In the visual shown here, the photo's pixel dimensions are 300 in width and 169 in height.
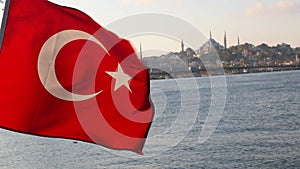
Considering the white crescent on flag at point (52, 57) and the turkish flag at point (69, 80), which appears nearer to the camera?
the turkish flag at point (69, 80)

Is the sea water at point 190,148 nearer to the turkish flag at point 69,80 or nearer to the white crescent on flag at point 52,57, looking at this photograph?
the turkish flag at point 69,80

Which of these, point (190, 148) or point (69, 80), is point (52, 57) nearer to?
point (69, 80)

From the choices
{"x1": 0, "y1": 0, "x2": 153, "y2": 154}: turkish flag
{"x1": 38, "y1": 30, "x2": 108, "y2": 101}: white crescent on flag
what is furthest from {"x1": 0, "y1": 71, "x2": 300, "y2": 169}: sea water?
{"x1": 38, "y1": 30, "x2": 108, "y2": 101}: white crescent on flag

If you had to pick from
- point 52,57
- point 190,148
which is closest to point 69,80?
point 52,57

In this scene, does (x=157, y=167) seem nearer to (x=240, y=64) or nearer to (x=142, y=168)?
(x=142, y=168)

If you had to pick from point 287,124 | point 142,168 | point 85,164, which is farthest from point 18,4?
point 287,124

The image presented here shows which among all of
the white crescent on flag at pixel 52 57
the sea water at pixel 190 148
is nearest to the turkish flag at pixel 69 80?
the white crescent on flag at pixel 52 57

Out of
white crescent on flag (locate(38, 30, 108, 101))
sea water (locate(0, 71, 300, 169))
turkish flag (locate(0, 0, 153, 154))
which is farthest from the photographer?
sea water (locate(0, 71, 300, 169))

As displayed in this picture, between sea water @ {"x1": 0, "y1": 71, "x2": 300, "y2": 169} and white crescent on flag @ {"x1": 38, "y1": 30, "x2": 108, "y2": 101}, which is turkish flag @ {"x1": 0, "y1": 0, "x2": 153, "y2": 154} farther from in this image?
sea water @ {"x1": 0, "y1": 71, "x2": 300, "y2": 169}
